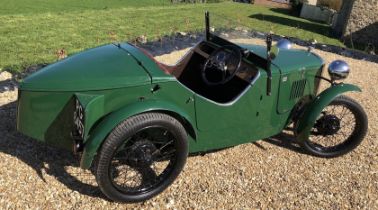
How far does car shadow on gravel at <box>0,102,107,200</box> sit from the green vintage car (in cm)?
33

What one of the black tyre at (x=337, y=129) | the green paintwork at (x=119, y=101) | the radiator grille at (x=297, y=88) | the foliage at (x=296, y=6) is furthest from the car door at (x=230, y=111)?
the foliage at (x=296, y=6)

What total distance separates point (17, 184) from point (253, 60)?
283 cm

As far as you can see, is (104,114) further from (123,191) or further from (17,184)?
(17,184)

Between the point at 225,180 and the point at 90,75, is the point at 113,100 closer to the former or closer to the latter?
the point at 90,75

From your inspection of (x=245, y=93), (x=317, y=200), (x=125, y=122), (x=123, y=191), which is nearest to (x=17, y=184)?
(x=123, y=191)

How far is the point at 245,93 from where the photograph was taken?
12.9ft

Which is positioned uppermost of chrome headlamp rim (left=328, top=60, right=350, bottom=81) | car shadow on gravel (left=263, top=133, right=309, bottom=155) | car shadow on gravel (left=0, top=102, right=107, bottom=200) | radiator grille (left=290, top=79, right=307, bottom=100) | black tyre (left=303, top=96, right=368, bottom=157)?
chrome headlamp rim (left=328, top=60, right=350, bottom=81)

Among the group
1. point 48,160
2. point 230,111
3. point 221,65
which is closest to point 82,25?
point 48,160

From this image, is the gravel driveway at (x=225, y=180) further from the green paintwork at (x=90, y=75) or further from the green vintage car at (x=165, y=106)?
the green paintwork at (x=90, y=75)

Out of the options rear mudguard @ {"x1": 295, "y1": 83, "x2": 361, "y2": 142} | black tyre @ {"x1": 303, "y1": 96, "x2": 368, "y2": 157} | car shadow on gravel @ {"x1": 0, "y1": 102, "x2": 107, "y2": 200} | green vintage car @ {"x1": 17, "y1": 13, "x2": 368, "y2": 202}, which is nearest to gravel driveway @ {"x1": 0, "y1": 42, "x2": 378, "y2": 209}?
car shadow on gravel @ {"x1": 0, "y1": 102, "x2": 107, "y2": 200}

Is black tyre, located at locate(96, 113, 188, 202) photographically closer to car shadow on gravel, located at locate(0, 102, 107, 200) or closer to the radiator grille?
car shadow on gravel, located at locate(0, 102, 107, 200)

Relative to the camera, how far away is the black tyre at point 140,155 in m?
3.19

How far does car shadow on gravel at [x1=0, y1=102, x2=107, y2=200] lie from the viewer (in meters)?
3.84

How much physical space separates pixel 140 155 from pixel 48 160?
1.30 metres
